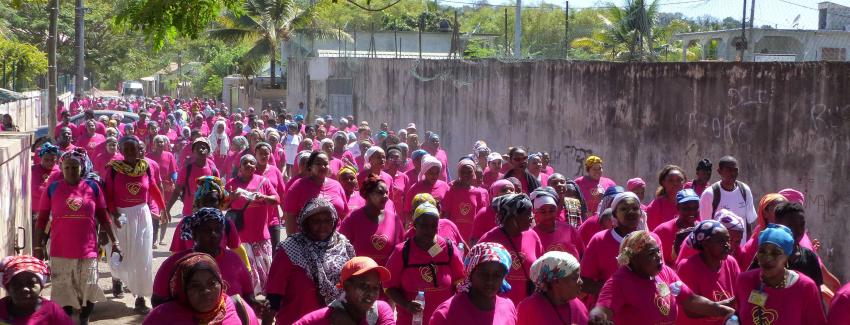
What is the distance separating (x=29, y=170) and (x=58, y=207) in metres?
1.79

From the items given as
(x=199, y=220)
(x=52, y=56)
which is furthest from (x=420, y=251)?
(x=52, y=56)

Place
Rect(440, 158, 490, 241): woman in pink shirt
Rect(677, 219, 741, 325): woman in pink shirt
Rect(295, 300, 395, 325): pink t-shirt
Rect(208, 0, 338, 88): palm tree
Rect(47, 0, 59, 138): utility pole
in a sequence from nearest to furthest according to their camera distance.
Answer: Rect(295, 300, 395, 325): pink t-shirt < Rect(677, 219, 741, 325): woman in pink shirt < Rect(440, 158, 490, 241): woman in pink shirt < Rect(47, 0, 59, 138): utility pole < Rect(208, 0, 338, 88): palm tree

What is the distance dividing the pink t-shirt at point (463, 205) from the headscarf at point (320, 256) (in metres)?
3.70

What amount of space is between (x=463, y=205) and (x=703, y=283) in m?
4.14

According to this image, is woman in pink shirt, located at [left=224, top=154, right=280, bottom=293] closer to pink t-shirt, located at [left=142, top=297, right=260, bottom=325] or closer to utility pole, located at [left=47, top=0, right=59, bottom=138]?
pink t-shirt, located at [left=142, top=297, right=260, bottom=325]

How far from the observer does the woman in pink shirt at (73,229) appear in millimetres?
9484

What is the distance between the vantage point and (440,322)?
17.6 feet

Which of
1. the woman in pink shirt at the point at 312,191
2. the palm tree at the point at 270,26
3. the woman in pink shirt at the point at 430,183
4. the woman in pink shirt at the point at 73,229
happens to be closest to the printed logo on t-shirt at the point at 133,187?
the woman in pink shirt at the point at 73,229

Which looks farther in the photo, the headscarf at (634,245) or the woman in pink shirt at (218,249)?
the woman in pink shirt at (218,249)

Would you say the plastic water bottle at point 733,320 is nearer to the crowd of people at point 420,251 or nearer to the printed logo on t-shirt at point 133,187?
the crowd of people at point 420,251

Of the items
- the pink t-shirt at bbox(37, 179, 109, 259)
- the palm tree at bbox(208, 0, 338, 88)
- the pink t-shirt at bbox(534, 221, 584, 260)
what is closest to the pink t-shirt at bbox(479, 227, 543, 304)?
the pink t-shirt at bbox(534, 221, 584, 260)

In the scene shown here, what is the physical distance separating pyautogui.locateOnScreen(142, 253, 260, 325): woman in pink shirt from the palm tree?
127 feet

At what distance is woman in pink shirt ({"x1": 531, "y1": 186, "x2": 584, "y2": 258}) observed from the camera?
7.65 metres

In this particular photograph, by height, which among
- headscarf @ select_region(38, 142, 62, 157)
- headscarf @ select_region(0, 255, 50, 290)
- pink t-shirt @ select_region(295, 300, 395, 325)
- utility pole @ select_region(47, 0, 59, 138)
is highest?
utility pole @ select_region(47, 0, 59, 138)
